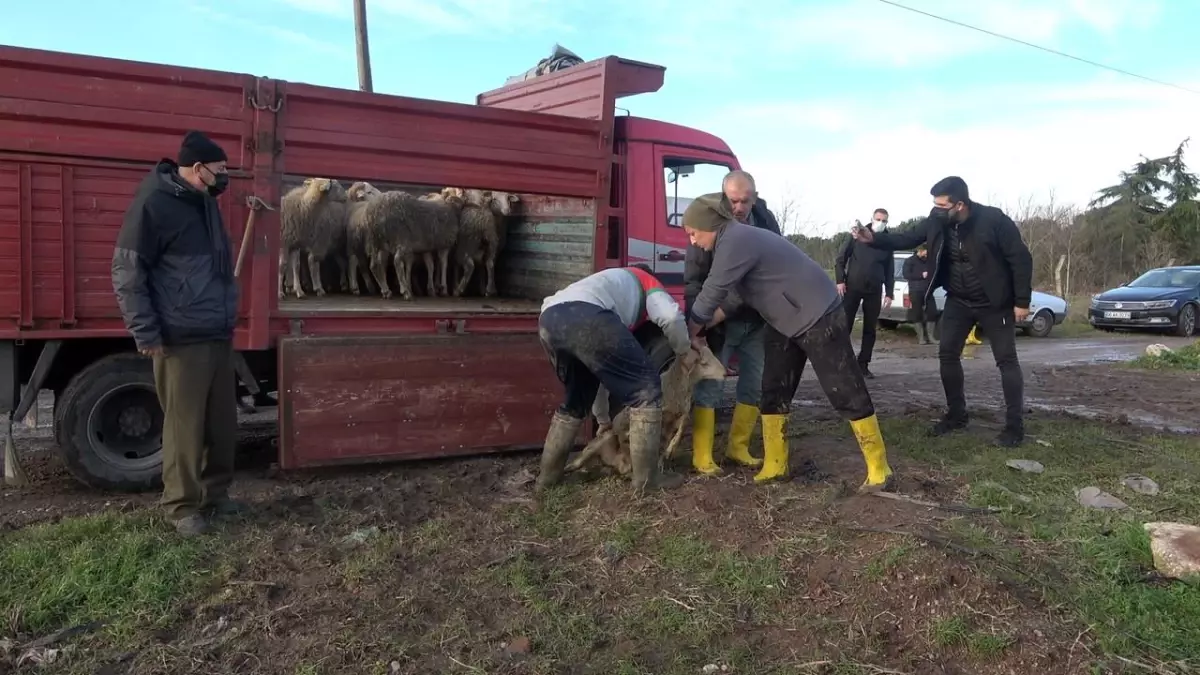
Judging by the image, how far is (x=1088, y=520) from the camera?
4.35 metres

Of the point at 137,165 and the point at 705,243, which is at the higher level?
the point at 137,165

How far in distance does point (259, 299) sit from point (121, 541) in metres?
1.62

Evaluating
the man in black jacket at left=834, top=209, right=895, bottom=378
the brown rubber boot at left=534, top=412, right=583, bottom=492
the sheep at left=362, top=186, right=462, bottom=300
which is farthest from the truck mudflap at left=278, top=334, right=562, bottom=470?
the man in black jacket at left=834, top=209, right=895, bottom=378

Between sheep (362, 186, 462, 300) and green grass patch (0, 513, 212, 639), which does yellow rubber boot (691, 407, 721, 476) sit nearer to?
green grass patch (0, 513, 212, 639)

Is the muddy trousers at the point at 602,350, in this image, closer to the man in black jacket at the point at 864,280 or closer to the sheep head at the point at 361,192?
the sheep head at the point at 361,192

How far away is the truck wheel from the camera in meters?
4.95

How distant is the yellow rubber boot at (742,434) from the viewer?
551 centimetres

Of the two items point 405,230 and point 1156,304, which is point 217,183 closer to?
point 405,230

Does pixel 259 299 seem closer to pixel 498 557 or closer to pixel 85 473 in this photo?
pixel 85 473

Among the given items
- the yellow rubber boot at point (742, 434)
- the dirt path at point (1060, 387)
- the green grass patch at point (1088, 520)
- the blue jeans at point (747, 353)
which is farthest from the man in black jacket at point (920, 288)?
the yellow rubber boot at point (742, 434)

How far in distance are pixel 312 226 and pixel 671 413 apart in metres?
4.39

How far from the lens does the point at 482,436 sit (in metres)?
5.77

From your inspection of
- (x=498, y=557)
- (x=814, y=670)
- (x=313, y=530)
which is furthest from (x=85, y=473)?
(x=814, y=670)

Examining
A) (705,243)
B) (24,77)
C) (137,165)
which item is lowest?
(705,243)
